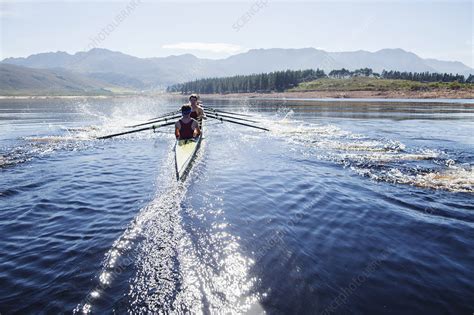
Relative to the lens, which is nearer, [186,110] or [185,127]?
[186,110]

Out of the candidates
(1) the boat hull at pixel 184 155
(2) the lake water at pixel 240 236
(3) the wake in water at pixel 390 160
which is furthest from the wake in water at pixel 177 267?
(3) the wake in water at pixel 390 160

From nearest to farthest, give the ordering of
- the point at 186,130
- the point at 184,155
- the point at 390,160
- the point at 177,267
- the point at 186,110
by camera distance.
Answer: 1. the point at 177,267
2. the point at 184,155
3. the point at 390,160
4. the point at 186,110
5. the point at 186,130

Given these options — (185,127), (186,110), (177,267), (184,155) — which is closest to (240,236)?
(177,267)

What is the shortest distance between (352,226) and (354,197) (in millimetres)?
2833

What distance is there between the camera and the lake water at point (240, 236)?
6.52m

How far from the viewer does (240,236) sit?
9.27 meters

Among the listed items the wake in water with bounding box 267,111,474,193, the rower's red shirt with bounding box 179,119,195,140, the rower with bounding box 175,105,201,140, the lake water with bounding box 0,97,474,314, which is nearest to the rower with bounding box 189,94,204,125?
the rower with bounding box 175,105,201,140

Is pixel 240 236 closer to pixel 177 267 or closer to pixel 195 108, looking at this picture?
pixel 177 267

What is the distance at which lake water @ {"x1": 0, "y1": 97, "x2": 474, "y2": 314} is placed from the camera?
6523 millimetres

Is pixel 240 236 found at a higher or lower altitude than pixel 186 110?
lower

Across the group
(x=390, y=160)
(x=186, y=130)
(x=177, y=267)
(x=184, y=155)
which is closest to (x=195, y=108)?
(x=186, y=130)

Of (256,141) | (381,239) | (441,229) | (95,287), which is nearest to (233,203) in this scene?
(381,239)

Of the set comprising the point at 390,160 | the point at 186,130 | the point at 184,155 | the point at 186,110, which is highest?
the point at 186,110

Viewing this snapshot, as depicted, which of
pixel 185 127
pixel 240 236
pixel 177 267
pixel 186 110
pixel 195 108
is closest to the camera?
pixel 177 267
